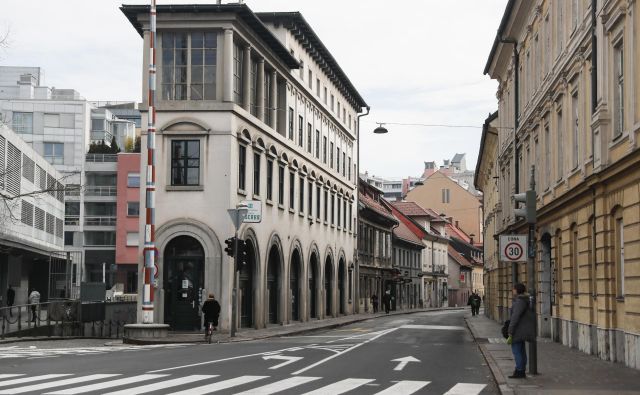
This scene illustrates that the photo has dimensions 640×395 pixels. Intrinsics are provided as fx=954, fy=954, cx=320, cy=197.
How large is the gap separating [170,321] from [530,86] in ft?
50.5

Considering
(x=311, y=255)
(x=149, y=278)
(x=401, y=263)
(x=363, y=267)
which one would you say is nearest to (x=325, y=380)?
(x=149, y=278)

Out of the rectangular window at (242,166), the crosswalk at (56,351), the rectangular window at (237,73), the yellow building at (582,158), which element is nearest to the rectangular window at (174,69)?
the rectangular window at (237,73)

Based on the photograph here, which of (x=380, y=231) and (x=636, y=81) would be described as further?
(x=380, y=231)

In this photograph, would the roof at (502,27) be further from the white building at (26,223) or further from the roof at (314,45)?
the white building at (26,223)

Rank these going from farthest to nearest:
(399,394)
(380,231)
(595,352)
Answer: (380,231) → (595,352) → (399,394)

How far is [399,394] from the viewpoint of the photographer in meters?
14.1

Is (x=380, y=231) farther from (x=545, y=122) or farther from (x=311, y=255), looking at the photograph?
(x=545, y=122)

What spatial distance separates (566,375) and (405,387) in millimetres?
3491

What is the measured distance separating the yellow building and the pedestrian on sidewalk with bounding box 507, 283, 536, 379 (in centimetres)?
282

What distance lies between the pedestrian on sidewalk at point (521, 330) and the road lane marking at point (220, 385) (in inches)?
170

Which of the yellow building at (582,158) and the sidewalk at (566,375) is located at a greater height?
the yellow building at (582,158)

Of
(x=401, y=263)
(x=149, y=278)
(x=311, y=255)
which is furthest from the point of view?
(x=401, y=263)

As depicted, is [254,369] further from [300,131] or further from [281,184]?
[300,131]

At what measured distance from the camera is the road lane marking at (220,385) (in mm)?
14016
